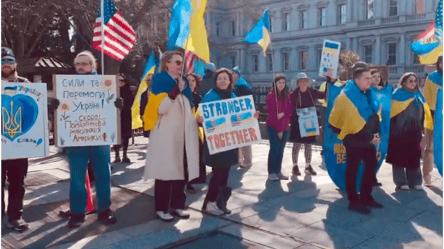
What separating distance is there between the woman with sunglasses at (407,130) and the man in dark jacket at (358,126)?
1.10 meters

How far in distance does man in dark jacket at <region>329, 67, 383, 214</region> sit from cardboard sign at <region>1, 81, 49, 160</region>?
3.22 m

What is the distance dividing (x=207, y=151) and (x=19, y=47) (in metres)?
15.1

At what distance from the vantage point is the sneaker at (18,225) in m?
4.76

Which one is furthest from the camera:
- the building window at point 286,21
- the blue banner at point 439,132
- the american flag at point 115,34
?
the building window at point 286,21

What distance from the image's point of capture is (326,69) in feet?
24.2

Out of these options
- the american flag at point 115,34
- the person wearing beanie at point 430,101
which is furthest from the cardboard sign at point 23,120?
the person wearing beanie at point 430,101

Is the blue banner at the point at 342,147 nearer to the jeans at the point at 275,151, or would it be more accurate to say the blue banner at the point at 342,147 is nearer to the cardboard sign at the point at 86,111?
the jeans at the point at 275,151

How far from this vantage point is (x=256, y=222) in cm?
513

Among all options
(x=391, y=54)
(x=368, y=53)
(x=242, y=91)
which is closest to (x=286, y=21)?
(x=368, y=53)

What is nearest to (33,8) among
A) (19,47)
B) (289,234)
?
(19,47)

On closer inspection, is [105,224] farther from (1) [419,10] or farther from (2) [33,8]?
(1) [419,10]

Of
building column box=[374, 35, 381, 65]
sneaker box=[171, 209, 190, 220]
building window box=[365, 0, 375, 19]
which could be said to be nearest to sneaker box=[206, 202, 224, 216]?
sneaker box=[171, 209, 190, 220]

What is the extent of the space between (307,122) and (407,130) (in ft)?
5.55

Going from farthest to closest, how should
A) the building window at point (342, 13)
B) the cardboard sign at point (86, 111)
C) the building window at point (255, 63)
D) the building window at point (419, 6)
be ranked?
the building window at point (255, 63)
the building window at point (342, 13)
the building window at point (419, 6)
the cardboard sign at point (86, 111)
